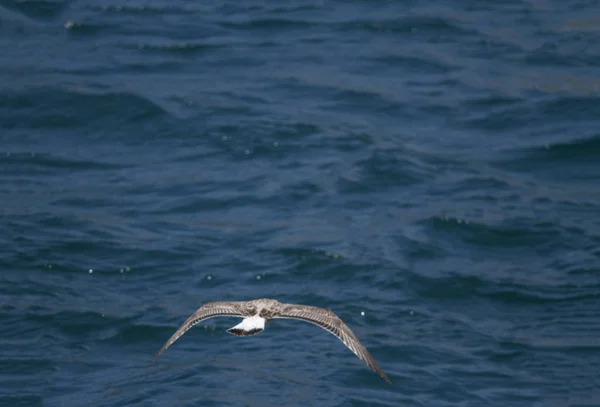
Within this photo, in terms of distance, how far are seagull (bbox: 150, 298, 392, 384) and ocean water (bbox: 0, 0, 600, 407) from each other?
4232 mm

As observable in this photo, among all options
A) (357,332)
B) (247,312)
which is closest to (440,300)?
(357,332)

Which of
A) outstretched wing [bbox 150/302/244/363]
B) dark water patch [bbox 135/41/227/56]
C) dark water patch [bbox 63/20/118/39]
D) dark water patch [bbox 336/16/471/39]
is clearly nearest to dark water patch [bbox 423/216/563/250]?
dark water patch [bbox 336/16/471/39]

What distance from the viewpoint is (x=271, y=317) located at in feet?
42.8

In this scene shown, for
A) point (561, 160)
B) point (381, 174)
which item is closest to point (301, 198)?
point (381, 174)

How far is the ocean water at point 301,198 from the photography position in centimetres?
1842

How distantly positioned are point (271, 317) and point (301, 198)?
9321 millimetres

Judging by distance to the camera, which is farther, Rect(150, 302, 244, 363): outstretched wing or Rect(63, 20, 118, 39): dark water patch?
Rect(63, 20, 118, 39): dark water patch

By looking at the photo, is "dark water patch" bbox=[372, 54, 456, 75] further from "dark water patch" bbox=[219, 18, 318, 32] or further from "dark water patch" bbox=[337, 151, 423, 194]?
"dark water patch" bbox=[337, 151, 423, 194]

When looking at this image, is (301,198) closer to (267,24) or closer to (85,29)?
(267,24)

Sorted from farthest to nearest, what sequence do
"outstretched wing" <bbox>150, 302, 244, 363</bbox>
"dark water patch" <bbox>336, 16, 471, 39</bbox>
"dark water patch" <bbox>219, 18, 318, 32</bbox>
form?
"dark water patch" <bbox>219, 18, 318, 32</bbox>
"dark water patch" <bbox>336, 16, 471, 39</bbox>
"outstretched wing" <bbox>150, 302, 244, 363</bbox>

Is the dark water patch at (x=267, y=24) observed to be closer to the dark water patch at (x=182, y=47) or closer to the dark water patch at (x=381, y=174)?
the dark water patch at (x=182, y=47)

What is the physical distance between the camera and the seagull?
41.7ft

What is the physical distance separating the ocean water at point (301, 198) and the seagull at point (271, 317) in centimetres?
423

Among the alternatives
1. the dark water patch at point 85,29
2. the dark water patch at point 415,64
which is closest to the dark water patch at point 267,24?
the dark water patch at point 415,64
